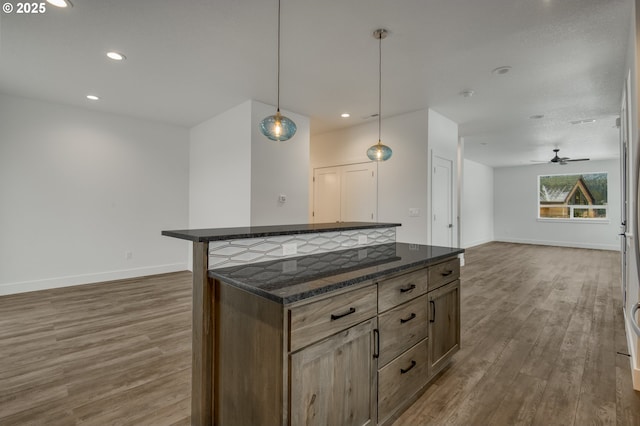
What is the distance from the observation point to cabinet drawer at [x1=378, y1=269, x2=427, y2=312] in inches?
65.7

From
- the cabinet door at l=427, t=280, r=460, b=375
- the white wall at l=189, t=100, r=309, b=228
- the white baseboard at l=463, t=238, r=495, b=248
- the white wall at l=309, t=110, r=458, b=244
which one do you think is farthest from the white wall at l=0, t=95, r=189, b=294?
the white baseboard at l=463, t=238, r=495, b=248

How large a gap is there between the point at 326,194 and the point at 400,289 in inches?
180

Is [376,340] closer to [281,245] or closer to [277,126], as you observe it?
[281,245]

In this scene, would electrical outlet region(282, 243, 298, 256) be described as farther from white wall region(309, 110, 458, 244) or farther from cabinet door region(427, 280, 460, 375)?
white wall region(309, 110, 458, 244)

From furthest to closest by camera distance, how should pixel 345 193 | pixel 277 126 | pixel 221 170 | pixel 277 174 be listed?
1. pixel 345 193
2. pixel 221 170
3. pixel 277 174
4. pixel 277 126

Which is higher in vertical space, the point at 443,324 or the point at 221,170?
the point at 221,170

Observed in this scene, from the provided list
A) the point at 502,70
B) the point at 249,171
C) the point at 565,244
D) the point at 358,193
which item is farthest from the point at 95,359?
the point at 565,244

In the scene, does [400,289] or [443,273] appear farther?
[443,273]

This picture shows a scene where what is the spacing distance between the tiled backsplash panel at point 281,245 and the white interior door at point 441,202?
2.65m

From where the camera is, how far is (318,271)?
1620mm

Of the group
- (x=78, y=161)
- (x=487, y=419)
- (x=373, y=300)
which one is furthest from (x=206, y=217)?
(x=487, y=419)

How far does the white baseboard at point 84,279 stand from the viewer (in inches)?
170

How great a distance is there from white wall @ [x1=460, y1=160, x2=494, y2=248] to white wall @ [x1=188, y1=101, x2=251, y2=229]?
260 inches

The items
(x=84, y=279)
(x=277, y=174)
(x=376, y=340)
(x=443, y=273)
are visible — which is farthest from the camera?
(x=84, y=279)
